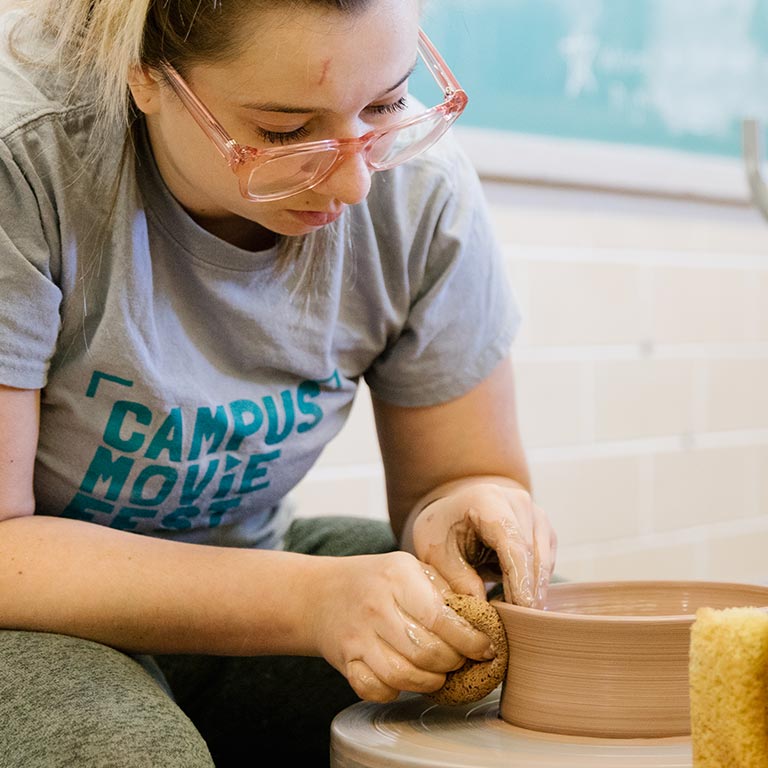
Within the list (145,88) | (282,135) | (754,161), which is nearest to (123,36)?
(145,88)

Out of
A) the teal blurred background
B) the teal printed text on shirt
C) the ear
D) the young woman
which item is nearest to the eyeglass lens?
the young woman

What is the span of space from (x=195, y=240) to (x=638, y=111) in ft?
5.13

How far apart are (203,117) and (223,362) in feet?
0.94

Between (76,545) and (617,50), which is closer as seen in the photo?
(76,545)

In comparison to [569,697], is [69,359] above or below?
above

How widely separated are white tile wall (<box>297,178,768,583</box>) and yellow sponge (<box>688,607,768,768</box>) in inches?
55.3

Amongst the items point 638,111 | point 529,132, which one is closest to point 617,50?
point 638,111

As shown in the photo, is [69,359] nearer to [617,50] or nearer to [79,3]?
[79,3]

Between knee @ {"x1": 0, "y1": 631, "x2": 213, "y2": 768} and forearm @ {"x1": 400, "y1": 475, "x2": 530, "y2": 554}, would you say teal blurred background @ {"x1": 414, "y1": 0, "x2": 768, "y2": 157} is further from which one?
knee @ {"x1": 0, "y1": 631, "x2": 213, "y2": 768}

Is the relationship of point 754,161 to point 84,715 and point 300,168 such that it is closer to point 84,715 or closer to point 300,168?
point 300,168

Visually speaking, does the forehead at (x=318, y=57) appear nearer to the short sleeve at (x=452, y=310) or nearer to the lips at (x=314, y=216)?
the lips at (x=314, y=216)

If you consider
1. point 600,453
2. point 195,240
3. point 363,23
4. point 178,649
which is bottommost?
point 600,453

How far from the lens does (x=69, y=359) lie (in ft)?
3.53

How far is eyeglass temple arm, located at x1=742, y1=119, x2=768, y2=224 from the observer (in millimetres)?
1731
